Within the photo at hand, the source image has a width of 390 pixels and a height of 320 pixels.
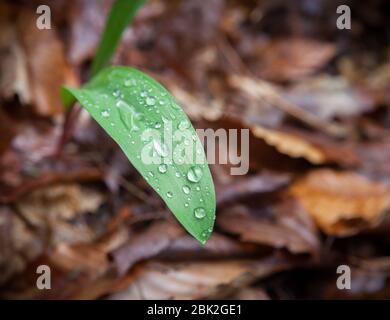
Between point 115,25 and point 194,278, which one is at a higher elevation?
point 115,25

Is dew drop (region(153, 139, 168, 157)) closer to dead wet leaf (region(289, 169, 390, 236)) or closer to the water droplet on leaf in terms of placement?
the water droplet on leaf

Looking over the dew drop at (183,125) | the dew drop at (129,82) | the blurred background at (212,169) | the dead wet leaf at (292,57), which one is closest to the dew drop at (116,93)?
the dew drop at (129,82)

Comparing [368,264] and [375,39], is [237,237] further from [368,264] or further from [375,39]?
[375,39]

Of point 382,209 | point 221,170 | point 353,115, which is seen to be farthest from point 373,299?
point 353,115

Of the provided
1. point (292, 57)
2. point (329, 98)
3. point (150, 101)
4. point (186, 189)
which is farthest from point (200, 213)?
point (292, 57)

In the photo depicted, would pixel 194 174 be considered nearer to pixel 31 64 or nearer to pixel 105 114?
pixel 105 114

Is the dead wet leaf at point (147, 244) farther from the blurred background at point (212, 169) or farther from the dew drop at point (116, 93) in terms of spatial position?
the dew drop at point (116, 93)

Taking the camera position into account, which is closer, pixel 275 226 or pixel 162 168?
pixel 162 168
